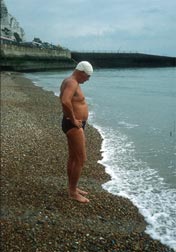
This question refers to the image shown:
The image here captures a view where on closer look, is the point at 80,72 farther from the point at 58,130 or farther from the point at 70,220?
the point at 58,130

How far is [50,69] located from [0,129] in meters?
53.6

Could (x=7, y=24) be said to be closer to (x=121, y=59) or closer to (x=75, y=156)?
(x=121, y=59)

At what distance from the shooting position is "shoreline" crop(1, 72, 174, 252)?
518cm

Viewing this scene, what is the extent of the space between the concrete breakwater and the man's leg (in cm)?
4623

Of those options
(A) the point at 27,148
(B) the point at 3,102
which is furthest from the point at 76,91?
(B) the point at 3,102

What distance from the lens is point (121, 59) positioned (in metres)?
82.9

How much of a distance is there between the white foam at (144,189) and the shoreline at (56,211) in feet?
0.60

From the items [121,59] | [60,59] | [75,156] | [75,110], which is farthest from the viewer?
[121,59]

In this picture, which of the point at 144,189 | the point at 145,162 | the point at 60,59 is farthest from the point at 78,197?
the point at 60,59

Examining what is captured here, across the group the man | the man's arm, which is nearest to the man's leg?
the man

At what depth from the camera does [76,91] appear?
5852 mm

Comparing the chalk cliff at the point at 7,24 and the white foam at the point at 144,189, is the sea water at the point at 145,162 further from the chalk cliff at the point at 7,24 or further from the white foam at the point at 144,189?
the chalk cliff at the point at 7,24

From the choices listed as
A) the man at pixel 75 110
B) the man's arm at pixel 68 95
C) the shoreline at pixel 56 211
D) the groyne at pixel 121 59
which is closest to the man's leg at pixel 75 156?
the man at pixel 75 110

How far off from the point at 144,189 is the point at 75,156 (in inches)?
86.4
